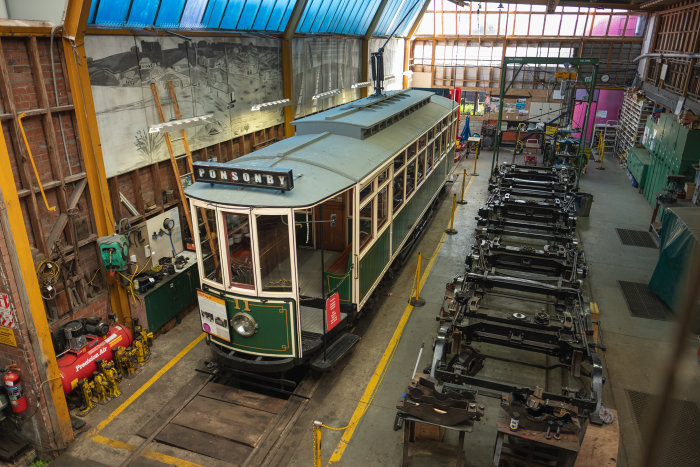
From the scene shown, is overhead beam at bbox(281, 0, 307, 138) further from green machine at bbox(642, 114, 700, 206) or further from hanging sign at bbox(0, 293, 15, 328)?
green machine at bbox(642, 114, 700, 206)

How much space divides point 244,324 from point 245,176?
193cm

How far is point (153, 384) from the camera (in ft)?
23.4

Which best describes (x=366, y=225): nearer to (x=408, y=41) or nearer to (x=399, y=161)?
(x=399, y=161)

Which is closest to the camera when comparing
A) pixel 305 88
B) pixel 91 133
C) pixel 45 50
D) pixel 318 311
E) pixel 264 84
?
pixel 45 50

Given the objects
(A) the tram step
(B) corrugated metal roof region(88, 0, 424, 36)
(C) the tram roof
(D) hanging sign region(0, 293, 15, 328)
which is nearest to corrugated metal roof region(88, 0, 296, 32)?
(B) corrugated metal roof region(88, 0, 424, 36)

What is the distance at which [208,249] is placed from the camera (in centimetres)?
654

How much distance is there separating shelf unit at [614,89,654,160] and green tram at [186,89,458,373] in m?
13.2

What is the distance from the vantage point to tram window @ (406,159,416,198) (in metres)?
10.0

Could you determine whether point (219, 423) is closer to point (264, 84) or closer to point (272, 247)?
point (272, 247)

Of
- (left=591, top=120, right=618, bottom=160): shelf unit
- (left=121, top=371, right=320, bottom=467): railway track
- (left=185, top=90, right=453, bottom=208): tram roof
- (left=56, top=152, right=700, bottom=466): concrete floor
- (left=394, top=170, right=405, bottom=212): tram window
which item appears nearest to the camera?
(left=121, top=371, right=320, bottom=467): railway track

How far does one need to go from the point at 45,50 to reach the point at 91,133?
3.82 ft

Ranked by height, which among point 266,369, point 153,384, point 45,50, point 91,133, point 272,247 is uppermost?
point 45,50

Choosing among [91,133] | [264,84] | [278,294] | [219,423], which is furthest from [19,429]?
[264,84]

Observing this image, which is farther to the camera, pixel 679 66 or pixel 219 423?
pixel 679 66
